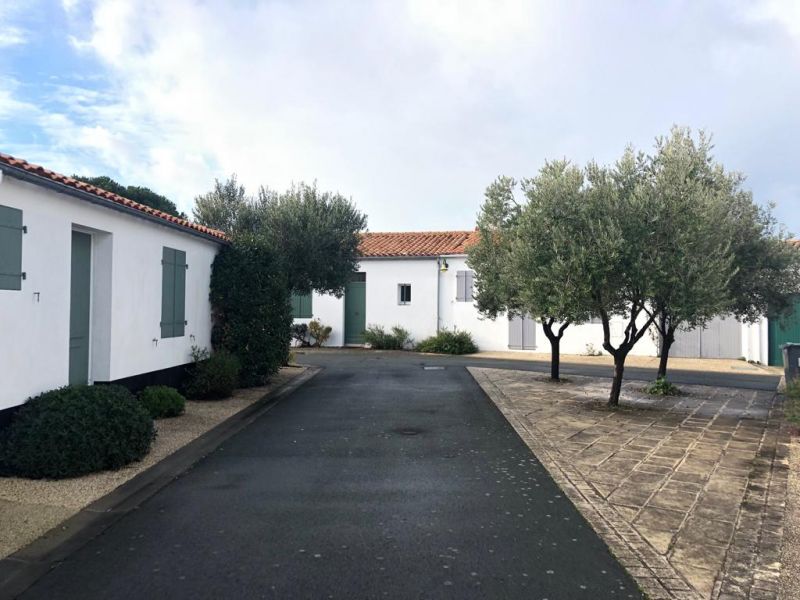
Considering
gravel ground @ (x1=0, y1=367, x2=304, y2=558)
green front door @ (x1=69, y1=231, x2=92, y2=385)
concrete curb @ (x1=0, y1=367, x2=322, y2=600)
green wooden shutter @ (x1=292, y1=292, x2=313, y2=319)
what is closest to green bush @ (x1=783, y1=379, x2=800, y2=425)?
concrete curb @ (x1=0, y1=367, x2=322, y2=600)

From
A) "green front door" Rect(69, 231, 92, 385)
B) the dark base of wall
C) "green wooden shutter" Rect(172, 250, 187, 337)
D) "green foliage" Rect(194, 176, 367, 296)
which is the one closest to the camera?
"green front door" Rect(69, 231, 92, 385)

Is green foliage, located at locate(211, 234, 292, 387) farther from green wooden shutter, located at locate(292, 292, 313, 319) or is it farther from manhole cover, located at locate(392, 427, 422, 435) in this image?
green wooden shutter, located at locate(292, 292, 313, 319)

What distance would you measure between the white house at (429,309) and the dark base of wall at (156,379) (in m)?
13.9

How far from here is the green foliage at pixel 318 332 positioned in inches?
1003

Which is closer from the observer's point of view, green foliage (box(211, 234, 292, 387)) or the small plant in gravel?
green foliage (box(211, 234, 292, 387))

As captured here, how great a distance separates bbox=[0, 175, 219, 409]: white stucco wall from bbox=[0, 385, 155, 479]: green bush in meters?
0.46

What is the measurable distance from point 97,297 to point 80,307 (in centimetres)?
27

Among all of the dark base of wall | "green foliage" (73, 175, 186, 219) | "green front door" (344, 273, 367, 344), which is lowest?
the dark base of wall

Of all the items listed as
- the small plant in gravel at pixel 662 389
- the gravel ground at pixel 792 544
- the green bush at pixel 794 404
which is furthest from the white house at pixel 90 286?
the small plant in gravel at pixel 662 389

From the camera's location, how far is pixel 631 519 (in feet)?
16.8

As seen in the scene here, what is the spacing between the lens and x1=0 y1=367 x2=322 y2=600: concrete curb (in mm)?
3930

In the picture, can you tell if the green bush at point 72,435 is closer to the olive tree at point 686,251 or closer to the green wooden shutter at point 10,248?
the green wooden shutter at point 10,248

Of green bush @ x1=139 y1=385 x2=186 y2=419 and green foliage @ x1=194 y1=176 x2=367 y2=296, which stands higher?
green foliage @ x1=194 y1=176 x2=367 y2=296

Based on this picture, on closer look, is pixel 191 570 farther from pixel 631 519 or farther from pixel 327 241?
pixel 327 241
